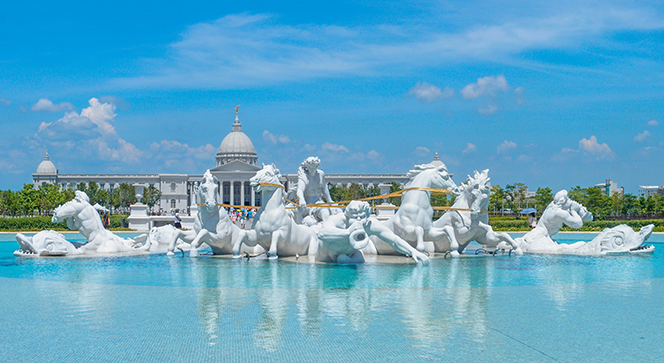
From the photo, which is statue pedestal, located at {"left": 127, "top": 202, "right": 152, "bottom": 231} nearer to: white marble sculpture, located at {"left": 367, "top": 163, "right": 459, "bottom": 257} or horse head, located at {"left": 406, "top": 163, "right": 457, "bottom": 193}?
white marble sculpture, located at {"left": 367, "top": 163, "right": 459, "bottom": 257}

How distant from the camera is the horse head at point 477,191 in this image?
13.0 meters

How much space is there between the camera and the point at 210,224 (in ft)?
43.2

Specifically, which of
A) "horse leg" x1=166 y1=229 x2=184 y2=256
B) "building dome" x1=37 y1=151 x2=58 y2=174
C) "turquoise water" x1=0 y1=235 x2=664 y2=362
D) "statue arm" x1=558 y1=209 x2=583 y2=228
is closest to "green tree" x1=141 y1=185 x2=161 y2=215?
"building dome" x1=37 y1=151 x2=58 y2=174

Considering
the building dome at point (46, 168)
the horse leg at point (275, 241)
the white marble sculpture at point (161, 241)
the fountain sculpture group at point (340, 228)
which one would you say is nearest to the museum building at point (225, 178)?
the building dome at point (46, 168)

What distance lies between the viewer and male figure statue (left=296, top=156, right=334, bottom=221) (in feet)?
47.9

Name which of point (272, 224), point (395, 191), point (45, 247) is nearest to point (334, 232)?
point (272, 224)

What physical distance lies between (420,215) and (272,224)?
2.98 m

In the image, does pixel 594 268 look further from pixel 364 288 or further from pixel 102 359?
pixel 102 359

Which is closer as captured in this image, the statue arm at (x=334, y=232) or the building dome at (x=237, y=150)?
the statue arm at (x=334, y=232)

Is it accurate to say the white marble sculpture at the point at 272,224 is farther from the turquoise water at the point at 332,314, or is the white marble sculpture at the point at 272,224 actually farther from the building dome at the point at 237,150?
the building dome at the point at 237,150

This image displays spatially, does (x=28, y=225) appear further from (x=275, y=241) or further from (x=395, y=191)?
(x=395, y=191)

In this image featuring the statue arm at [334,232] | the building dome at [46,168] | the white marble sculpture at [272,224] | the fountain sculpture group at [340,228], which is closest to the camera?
the statue arm at [334,232]

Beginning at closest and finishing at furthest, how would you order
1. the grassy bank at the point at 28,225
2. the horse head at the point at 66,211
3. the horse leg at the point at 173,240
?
the horse leg at the point at 173,240, the horse head at the point at 66,211, the grassy bank at the point at 28,225

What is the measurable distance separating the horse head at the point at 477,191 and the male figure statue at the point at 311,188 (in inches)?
134
